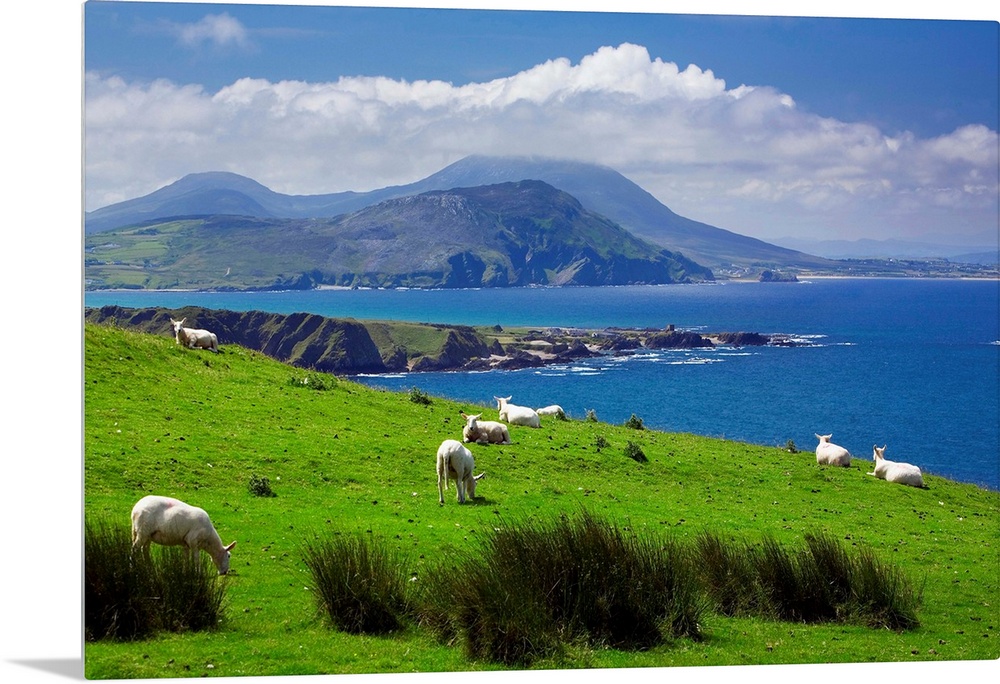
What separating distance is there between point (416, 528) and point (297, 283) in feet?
35.2

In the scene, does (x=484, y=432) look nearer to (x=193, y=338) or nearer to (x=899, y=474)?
(x=193, y=338)

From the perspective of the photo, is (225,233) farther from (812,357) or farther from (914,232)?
(812,357)

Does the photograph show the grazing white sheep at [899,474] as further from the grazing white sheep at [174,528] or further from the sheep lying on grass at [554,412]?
the grazing white sheep at [174,528]

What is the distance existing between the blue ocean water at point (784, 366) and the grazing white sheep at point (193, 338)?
1634mm

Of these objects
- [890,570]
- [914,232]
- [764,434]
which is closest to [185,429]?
[890,570]

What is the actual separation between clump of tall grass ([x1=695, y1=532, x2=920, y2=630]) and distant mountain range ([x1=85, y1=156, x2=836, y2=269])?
1093cm

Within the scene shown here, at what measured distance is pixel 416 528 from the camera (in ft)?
48.7

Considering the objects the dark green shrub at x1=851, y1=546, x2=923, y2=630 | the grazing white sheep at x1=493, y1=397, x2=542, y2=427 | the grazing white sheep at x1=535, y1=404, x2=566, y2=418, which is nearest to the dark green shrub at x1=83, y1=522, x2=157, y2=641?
the dark green shrub at x1=851, y1=546, x2=923, y2=630

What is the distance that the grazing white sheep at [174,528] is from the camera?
38.9 feet

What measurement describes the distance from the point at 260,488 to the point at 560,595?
6025mm

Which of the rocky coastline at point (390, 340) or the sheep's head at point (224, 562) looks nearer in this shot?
the sheep's head at point (224, 562)

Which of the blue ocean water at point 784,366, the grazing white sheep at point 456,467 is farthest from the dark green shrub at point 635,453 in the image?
the blue ocean water at point 784,366

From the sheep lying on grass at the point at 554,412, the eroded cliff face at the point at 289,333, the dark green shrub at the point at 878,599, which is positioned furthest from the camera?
the sheep lying on grass at the point at 554,412

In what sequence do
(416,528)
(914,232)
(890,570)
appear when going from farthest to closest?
(914,232) < (416,528) < (890,570)
